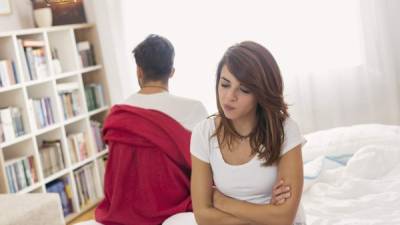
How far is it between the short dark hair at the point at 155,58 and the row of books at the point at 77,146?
1.88m

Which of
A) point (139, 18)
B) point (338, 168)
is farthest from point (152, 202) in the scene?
point (139, 18)

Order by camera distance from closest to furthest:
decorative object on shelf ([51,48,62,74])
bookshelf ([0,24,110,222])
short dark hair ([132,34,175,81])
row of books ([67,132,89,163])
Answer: short dark hair ([132,34,175,81]) < bookshelf ([0,24,110,222]) < decorative object on shelf ([51,48,62,74]) < row of books ([67,132,89,163])

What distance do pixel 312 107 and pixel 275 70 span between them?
6.96 feet

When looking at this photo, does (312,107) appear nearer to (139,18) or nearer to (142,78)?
(139,18)

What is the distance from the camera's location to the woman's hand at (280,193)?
1318 mm

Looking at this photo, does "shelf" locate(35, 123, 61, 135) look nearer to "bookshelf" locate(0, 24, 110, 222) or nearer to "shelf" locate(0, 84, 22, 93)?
"bookshelf" locate(0, 24, 110, 222)

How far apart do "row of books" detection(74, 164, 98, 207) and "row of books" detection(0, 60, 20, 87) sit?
91 centimetres

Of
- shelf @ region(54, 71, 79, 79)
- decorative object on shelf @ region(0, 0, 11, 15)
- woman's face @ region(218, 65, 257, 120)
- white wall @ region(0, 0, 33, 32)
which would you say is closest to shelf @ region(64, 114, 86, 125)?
shelf @ region(54, 71, 79, 79)

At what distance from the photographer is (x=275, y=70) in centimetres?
132

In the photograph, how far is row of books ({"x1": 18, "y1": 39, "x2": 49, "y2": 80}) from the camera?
317cm

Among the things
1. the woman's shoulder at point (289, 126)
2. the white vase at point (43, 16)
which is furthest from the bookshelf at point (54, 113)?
the woman's shoulder at point (289, 126)

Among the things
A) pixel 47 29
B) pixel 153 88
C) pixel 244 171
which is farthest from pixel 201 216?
pixel 47 29

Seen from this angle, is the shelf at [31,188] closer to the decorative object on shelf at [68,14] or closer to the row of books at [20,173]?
the row of books at [20,173]

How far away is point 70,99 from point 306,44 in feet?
6.01
